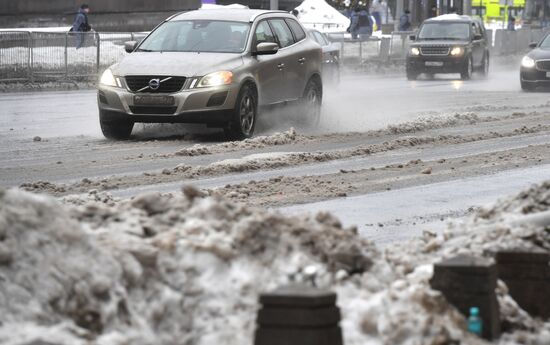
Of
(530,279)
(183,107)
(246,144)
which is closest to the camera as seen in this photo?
(530,279)

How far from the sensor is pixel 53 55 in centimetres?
3191

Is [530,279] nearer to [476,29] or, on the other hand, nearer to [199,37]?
[199,37]

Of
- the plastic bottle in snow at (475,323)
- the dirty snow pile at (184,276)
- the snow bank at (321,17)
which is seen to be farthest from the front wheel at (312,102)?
the snow bank at (321,17)

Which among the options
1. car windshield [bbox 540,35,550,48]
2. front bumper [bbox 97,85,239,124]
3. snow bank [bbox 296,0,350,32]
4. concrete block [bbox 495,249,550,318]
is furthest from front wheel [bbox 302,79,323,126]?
snow bank [bbox 296,0,350,32]

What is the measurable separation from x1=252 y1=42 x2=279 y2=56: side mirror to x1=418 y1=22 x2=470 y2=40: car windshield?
21.7m

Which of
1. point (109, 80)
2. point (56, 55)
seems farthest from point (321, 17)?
point (109, 80)

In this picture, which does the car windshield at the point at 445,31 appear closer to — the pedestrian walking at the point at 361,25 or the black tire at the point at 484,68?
the black tire at the point at 484,68

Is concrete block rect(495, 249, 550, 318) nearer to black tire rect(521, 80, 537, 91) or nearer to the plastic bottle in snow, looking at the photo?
the plastic bottle in snow

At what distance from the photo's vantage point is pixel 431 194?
487 inches

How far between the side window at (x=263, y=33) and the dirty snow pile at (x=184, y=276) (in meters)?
12.5

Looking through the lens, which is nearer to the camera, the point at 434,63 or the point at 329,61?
the point at 329,61

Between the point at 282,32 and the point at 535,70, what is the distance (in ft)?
40.8

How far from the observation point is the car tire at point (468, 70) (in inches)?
1524

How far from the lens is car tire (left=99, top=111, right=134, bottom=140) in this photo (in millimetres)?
17719
